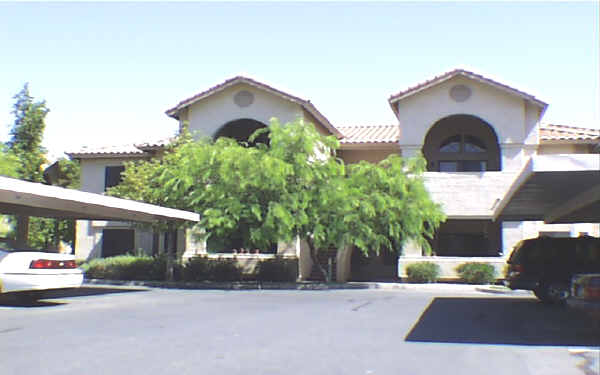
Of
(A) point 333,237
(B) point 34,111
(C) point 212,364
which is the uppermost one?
(B) point 34,111

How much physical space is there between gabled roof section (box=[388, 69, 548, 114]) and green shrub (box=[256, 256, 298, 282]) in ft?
25.7

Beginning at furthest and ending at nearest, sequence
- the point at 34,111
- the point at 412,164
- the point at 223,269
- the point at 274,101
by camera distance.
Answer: the point at 34,111 < the point at 274,101 < the point at 223,269 < the point at 412,164

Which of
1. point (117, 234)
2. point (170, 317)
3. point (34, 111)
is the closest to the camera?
point (170, 317)

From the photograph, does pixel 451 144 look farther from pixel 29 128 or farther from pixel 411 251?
pixel 29 128

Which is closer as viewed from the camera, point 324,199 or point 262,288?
point 324,199

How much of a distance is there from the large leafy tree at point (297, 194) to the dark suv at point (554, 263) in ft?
17.3

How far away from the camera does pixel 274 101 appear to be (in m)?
26.1

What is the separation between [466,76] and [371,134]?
570cm

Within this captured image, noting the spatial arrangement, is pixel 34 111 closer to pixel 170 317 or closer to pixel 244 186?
pixel 244 186

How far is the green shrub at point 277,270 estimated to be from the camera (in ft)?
79.2

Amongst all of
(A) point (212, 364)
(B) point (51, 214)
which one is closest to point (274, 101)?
(B) point (51, 214)

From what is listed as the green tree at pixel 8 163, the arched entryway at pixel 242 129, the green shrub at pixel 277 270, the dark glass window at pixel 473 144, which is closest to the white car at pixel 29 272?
the green shrub at pixel 277 270

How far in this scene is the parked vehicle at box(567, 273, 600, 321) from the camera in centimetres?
1048

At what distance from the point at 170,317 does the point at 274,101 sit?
14967 mm
